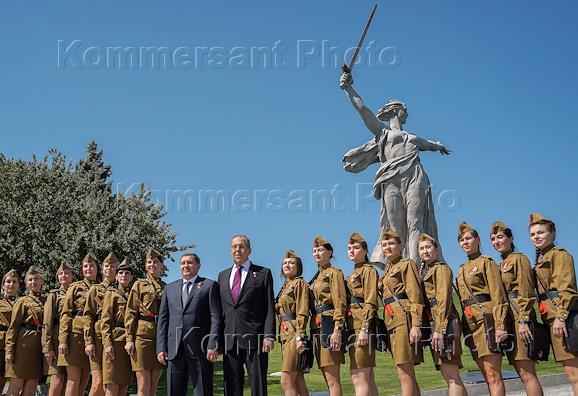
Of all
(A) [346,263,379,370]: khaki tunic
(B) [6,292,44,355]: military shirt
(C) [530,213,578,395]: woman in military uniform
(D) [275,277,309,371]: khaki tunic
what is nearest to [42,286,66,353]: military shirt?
(B) [6,292,44,355]: military shirt

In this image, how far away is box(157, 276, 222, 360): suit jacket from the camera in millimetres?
8127

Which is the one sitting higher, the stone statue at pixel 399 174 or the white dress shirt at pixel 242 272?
the stone statue at pixel 399 174

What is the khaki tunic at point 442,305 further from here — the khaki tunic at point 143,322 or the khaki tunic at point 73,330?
the khaki tunic at point 73,330

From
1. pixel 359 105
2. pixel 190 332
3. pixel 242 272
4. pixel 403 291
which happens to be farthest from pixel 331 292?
pixel 359 105

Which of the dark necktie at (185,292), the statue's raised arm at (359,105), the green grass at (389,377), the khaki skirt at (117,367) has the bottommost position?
the green grass at (389,377)

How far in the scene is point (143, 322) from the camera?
8.92 m

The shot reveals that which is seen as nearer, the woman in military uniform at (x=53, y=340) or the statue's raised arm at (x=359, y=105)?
the woman in military uniform at (x=53, y=340)

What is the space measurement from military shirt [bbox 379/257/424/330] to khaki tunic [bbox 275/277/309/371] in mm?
939

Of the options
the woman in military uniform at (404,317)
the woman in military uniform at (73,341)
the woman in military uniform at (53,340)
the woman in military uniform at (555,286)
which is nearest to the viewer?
the woman in military uniform at (555,286)

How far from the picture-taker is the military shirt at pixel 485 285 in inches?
272

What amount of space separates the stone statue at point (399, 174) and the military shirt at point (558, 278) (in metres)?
6.84

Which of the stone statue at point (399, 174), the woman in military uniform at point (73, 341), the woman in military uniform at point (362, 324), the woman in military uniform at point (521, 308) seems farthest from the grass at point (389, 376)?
the woman in military uniform at point (521, 308)

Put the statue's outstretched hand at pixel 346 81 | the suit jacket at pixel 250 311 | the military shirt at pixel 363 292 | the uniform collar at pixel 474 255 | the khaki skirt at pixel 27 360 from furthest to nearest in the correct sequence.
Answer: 1. the statue's outstretched hand at pixel 346 81
2. the khaki skirt at pixel 27 360
3. the suit jacket at pixel 250 311
4. the military shirt at pixel 363 292
5. the uniform collar at pixel 474 255

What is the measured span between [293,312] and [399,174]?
6.82 metres
